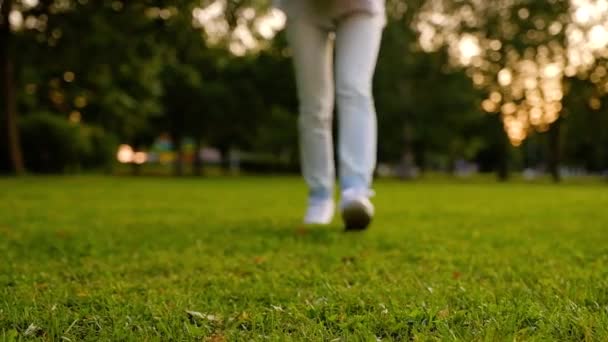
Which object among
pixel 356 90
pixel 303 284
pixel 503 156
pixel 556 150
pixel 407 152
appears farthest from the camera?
pixel 503 156

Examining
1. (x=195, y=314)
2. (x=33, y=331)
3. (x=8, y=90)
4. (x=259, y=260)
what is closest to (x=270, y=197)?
(x=259, y=260)

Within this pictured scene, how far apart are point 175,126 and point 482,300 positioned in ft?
110

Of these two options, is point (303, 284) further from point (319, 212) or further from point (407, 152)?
point (407, 152)

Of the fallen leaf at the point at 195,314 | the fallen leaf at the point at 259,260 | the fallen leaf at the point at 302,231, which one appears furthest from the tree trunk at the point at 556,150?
the fallen leaf at the point at 195,314

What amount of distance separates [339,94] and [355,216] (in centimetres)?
72

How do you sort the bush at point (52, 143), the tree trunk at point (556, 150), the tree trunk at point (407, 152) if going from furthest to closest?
the tree trunk at point (556, 150) < the tree trunk at point (407, 152) < the bush at point (52, 143)

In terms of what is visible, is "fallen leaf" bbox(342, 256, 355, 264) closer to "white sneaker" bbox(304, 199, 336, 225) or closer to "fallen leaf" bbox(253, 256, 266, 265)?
"fallen leaf" bbox(253, 256, 266, 265)

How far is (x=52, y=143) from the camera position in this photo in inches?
829

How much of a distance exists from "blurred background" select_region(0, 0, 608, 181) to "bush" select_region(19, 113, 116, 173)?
45 mm

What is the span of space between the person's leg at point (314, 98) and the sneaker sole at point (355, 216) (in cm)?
55

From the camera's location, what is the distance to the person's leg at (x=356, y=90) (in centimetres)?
347

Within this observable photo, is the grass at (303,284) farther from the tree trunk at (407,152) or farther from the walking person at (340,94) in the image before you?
the tree trunk at (407,152)

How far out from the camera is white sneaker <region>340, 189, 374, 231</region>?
3232 millimetres

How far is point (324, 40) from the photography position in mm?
→ 3828
